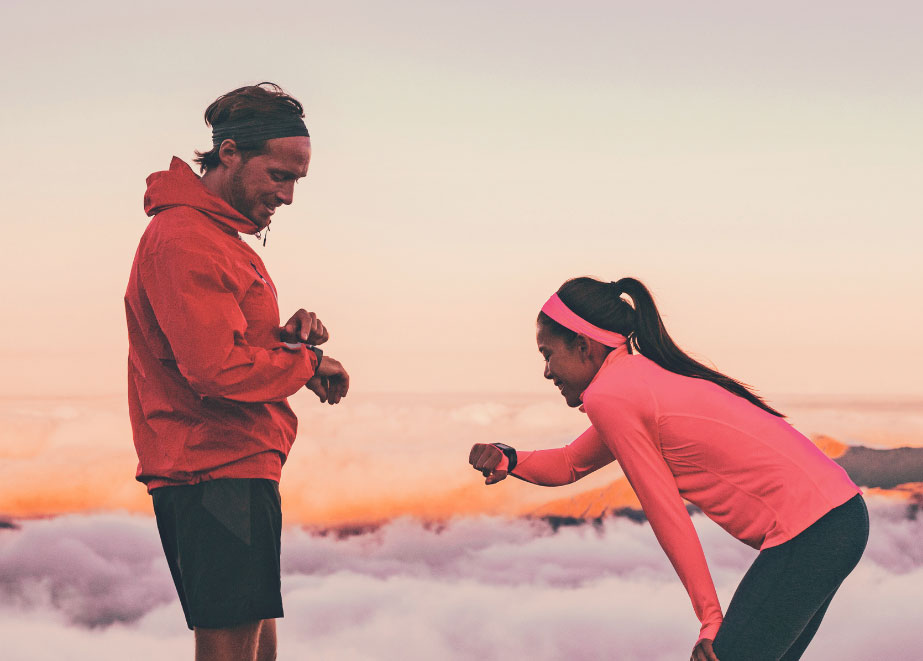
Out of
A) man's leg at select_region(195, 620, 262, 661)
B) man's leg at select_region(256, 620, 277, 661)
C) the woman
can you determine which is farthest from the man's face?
man's leg at select_region(256, 620, 277, 661)

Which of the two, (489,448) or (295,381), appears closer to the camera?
(295,381)

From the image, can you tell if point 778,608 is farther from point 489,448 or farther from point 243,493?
point 243,493

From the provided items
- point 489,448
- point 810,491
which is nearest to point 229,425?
point 489,448

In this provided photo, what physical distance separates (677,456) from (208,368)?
156cm

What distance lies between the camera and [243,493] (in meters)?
3.40

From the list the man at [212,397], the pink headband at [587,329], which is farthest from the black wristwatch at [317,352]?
the pink headband at [587,329]

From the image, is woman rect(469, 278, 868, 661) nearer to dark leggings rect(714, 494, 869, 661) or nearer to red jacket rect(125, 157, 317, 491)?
dark leggings rect(714, 494, 869, 661)

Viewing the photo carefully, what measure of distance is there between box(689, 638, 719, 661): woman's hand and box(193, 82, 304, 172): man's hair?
2213mm

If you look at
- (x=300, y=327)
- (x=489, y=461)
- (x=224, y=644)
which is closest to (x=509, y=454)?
(x=489, y=461)

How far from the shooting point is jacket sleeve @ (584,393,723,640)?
3346mm

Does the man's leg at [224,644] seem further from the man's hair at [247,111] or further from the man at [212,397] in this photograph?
the man's hair at [247,111]

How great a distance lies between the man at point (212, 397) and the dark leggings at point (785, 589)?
1.50 meters

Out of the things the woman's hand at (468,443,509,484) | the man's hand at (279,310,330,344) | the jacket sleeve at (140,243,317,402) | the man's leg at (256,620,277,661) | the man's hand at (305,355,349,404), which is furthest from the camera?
the woman's hand at (468,443,509,484)

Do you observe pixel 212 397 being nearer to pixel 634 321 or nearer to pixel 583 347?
pixel 583 347
